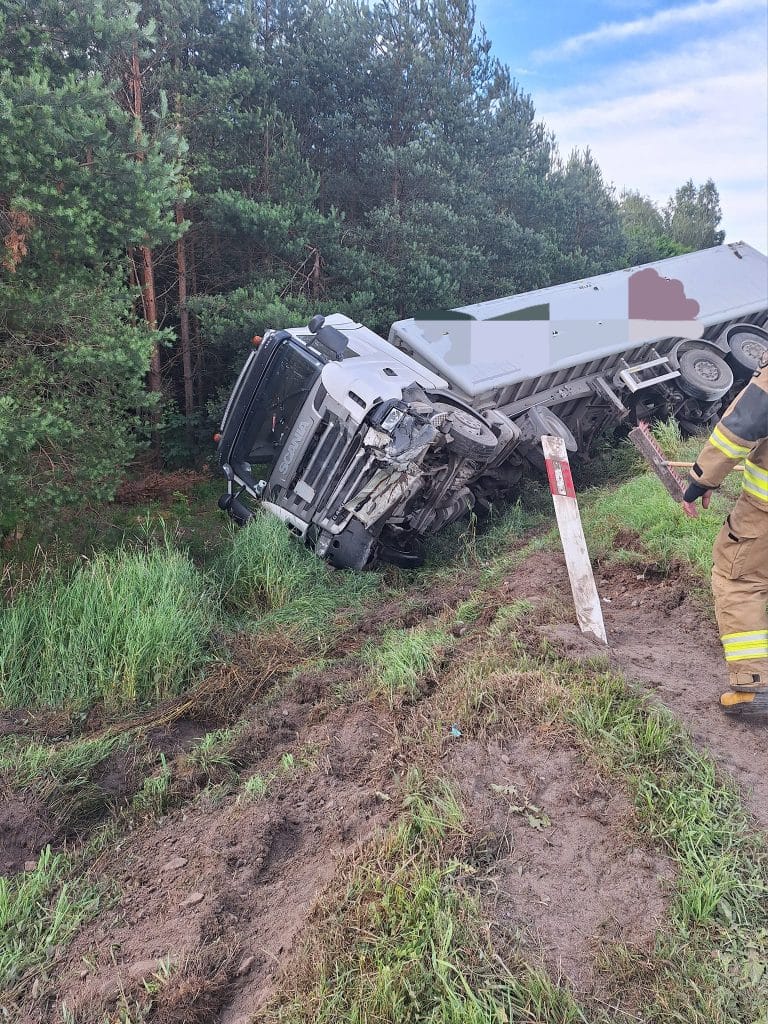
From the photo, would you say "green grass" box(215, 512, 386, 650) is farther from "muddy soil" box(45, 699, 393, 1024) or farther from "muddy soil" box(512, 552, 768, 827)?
"muddy soil" box(45, 699, 393, 1024)

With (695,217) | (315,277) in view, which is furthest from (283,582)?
(695,217)

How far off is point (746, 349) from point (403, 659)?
6.70 m

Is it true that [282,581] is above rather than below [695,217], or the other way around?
below

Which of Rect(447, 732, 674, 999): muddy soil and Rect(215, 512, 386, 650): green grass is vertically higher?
Rect(447, 732, 674, 999): muddy soil

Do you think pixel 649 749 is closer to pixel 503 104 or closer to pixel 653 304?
pixel 653 304

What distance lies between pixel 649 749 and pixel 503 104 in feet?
48.2

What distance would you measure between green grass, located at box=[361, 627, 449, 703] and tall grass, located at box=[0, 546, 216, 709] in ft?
3.88

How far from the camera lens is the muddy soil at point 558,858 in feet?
6.34

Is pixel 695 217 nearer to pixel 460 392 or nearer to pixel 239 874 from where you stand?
pixel 460 392

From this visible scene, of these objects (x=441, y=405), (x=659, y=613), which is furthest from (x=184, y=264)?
(x=659, y=613)

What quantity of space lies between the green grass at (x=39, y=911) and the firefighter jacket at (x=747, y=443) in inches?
121

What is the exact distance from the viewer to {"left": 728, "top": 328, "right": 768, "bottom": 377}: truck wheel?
8.08m

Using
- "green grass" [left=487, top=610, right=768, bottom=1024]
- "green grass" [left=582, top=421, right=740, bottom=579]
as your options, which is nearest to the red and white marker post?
"green grass" [left=487, top=610, right=768, bottom=1024]

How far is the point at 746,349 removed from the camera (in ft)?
27.1
